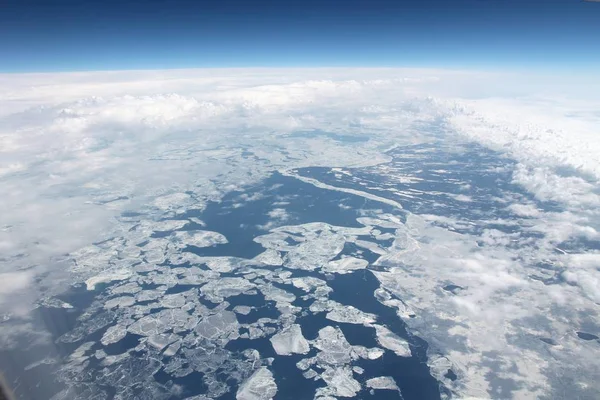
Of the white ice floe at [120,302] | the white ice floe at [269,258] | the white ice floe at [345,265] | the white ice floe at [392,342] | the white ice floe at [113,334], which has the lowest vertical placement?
the white ice floe at [345,265]

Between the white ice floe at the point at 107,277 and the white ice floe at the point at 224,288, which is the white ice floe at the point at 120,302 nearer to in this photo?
the white ice floe at the point at 107,277

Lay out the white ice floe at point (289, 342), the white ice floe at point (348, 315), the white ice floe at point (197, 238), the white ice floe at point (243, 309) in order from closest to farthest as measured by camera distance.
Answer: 1. the white ice floe at point (289, 342)
2. the white ice floe at point (348, 315)
3. the white ice floe at point (243, 309)
4. the white ice floe at point (197, 238)

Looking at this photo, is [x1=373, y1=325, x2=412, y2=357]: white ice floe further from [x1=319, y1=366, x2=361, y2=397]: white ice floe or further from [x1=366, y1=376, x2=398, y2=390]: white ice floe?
[x1=319, y1=366, x2=361, y2=397]: white ice floe

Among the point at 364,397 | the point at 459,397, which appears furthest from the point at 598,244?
the point at 364,397

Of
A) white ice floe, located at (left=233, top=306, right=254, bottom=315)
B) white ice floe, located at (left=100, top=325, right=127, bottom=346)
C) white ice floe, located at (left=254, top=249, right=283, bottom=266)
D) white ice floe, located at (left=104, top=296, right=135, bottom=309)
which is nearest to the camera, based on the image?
white ice floe, located at (left=100, top=325, right=127, bottom=346)

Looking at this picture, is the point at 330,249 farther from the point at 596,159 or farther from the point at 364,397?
the point at 596,159

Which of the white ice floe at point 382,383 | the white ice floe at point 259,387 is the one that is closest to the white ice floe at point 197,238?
the white ice floe at point 259,387

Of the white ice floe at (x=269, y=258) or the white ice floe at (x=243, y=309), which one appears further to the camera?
the white ice floe at (x=269, y=258)

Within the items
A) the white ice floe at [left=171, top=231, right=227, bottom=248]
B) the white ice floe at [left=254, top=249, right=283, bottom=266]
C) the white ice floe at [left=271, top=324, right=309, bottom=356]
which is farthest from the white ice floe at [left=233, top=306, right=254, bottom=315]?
the white ice floe at [left=171, top=231, right=227, bottom=248]
